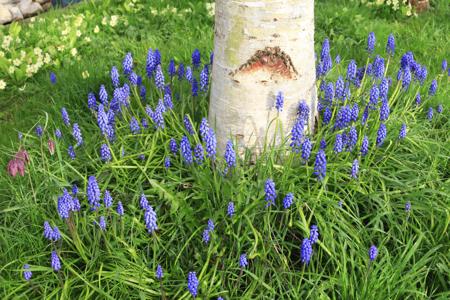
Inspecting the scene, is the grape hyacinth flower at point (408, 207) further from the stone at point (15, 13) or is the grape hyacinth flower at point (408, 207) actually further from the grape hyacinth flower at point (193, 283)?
the stone at point (15, 13)

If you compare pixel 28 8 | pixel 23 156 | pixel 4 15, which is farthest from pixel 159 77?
pixel 28 8

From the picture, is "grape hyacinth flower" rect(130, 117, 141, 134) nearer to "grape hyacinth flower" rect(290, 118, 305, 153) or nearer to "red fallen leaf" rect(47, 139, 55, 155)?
"red fallen leaf" rect(47, 139, 55, 155)

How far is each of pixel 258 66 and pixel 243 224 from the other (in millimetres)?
813

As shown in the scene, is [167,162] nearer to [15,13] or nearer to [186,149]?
Result: [186,149]

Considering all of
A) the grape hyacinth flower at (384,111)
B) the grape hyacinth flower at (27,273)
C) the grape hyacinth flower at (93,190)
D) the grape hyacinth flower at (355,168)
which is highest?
the grape hyacinth flower at (384,111)

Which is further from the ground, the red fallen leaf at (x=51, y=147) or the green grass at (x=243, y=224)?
the red fallen leaf at (x=51, y=147)

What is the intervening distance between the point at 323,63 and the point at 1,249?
209 cm

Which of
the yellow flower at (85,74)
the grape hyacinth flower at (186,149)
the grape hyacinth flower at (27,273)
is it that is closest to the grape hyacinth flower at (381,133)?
the grape hyacinth flower at (186,149)

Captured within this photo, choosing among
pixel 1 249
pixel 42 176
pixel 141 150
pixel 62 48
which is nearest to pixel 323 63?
pixel 141 150

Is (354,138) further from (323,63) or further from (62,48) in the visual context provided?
(62,48)

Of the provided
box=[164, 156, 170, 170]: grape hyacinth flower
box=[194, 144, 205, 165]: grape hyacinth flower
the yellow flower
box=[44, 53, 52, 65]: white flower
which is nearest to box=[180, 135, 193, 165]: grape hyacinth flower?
box=[194, 144, 205, 165]: grape hyacinth flower

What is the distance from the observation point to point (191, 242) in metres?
2.81

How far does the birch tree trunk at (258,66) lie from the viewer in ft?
9.25

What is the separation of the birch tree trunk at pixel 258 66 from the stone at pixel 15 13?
15.0 ft
